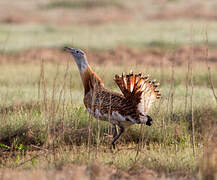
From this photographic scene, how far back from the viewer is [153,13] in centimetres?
2622

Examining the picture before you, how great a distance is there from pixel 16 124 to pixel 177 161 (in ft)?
8.68

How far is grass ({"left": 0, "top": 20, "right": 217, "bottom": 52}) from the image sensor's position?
647 inches

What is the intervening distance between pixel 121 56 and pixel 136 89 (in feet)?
31.5

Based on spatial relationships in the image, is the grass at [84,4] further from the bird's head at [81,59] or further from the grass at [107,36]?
the bird's head at [81,59]

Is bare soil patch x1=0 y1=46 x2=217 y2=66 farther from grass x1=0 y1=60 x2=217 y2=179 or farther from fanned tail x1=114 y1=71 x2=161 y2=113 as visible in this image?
fanned tail x1=114 y1=71 x2=161 y2=113

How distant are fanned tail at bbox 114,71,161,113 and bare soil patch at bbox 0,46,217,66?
27.5ft

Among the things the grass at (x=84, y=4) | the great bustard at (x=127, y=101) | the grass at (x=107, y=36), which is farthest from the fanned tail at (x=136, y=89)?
the grass at (x=84, y=4)

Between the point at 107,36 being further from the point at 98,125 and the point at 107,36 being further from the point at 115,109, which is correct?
the point at 98,125

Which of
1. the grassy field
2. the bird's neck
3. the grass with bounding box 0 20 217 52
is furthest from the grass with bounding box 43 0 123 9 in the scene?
the bird's neck

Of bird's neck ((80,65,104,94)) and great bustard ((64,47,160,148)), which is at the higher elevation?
bird's neck ((80,65,104,94))

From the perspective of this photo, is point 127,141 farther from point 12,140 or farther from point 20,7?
point 20,7

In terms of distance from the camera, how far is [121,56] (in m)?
15.6

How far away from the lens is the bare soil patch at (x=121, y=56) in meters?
14.8

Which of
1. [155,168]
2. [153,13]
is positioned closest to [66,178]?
[155,168]
